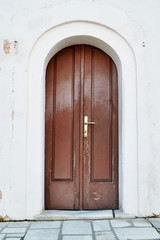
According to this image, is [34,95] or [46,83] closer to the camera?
[34,95]

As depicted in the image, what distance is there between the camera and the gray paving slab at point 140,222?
3029 mm

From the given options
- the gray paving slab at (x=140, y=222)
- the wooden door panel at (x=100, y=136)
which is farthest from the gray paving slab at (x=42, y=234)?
the gray paving slab at (x=140, y=222)

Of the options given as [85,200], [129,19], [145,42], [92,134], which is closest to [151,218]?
[85,200]

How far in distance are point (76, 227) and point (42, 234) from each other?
1.41 feet

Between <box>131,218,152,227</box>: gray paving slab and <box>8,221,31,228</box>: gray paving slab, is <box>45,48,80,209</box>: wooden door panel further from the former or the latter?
<box>131,218,152,227</box>: gray paving slab

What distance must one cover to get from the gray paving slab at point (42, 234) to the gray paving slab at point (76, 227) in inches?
4.5

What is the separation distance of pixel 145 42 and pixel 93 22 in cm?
79

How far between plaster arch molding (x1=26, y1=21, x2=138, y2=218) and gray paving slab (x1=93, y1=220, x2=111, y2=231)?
369 mm

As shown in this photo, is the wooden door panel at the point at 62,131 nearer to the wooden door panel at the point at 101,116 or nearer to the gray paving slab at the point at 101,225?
the wooden door panel at the point at 101,116

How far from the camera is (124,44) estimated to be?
136 inches

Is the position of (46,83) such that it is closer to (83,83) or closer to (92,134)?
(83,83)

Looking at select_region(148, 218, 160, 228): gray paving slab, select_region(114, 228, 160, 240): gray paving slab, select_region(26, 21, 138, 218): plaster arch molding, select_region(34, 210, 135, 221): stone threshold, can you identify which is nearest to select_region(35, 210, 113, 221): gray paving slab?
select_region(34, 210, 135, 221): stone threshold

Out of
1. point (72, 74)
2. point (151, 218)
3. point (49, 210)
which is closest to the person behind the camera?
point (151, 218)

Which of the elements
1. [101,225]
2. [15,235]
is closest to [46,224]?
[15,235]
